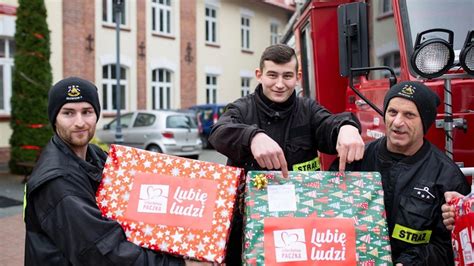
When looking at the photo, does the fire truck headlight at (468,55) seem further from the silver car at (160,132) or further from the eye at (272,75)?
the silver car at (160,132)

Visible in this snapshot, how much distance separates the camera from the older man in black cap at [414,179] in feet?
7.03

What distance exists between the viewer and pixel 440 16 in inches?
129

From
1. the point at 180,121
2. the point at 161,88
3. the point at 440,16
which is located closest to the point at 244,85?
the point at 161,88

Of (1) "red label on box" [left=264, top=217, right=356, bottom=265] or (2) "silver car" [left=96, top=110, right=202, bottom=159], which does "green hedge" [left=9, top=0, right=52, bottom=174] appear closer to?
(2) "silver car" [left=96, top=110, right=202, bottom=159]

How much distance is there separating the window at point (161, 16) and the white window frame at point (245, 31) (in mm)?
4854

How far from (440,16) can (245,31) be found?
72.6 feet

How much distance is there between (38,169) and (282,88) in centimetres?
119

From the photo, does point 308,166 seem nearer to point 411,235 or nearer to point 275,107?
point 275,107

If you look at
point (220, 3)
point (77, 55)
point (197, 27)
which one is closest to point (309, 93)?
point (77, 55)

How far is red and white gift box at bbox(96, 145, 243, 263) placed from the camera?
2.01 metres

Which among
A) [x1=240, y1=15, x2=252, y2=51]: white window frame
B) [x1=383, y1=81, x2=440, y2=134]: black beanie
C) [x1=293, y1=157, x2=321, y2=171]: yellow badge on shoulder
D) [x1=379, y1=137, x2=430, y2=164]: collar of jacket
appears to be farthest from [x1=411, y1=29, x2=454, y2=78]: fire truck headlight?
[x1=240, y1=15, x2=252, y2=51]: white window frame

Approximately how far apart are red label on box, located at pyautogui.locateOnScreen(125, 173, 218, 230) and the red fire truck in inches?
55.0

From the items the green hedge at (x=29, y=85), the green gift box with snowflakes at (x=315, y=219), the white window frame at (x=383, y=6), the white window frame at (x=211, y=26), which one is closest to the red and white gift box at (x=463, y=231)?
the green gift box with snowflakes at (x=315, y=219)

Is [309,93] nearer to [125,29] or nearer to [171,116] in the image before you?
[171,116]
